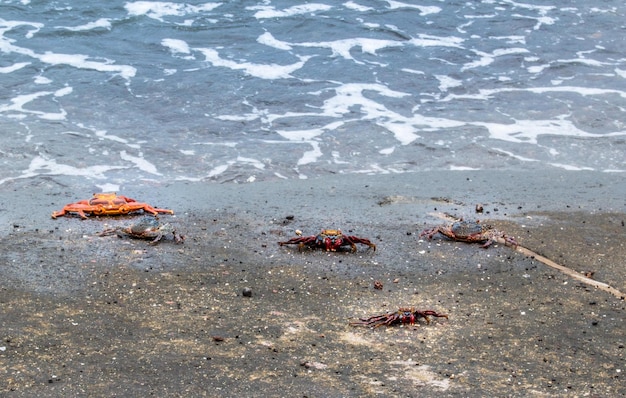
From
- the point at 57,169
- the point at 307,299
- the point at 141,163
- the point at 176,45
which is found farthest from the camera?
the point at 176,45

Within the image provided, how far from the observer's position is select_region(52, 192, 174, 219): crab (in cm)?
888

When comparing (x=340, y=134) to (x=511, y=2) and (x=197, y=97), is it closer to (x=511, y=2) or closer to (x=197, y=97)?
(x=197, y=97)

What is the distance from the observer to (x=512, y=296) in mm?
7148

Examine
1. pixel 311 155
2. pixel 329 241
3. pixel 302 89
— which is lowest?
pixel 311 155

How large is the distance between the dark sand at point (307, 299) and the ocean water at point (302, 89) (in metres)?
1.47

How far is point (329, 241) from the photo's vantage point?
8047 millimetres

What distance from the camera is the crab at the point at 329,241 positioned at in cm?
805

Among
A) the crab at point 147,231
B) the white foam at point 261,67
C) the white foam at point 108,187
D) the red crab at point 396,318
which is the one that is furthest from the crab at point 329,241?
the white foam at point 261,67

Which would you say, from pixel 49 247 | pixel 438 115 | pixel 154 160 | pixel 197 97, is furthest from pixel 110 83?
pixel 49 247

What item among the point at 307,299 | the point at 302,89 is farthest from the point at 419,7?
the point at 307,299

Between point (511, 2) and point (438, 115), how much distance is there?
24.5ft

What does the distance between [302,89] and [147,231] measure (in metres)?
7.11

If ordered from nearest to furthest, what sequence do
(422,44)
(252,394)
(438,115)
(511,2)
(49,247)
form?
(252,394), (49,247), (438,115), (422,44), (511,2)

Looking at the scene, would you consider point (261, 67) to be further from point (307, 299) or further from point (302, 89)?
point (307, 299)
